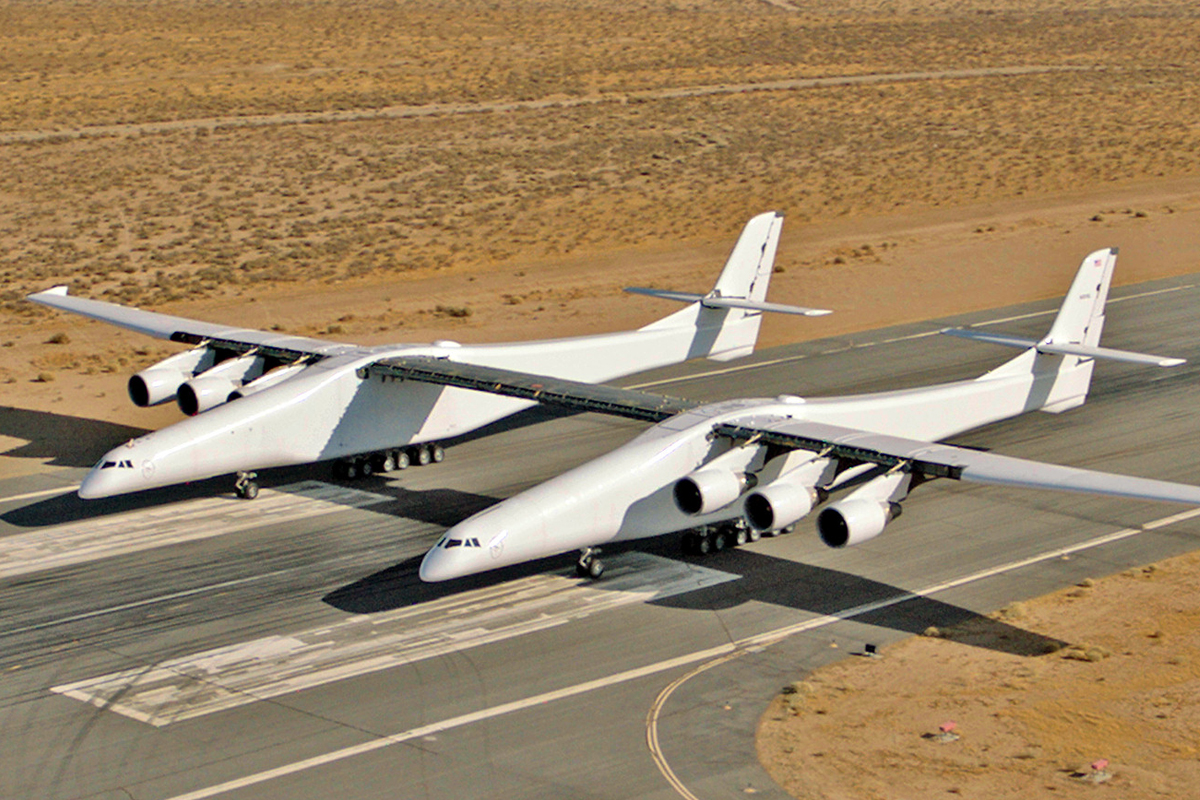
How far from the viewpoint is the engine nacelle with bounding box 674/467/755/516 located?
2816 cm

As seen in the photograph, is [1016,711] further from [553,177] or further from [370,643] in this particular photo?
[553,177]

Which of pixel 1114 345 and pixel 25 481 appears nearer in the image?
pixel 25 481

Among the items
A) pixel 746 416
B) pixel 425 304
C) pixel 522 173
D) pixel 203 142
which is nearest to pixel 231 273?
pixel 425 304

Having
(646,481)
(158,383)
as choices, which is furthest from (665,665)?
(158,383)

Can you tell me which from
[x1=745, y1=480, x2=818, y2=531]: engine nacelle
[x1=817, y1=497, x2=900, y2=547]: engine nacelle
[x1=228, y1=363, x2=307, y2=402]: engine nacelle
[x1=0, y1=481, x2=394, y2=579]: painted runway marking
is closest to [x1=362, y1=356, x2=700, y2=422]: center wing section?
[x1=228, y1=363, x2=307, y2=402]: engine nacelle

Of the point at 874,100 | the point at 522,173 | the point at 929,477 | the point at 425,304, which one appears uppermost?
the point at 874,100

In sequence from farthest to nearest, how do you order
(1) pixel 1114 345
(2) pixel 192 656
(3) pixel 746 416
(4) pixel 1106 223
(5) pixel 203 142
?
1. (5) pixel 203 142
2. (4) pixel 1106 223
3. (1) pixel 1114 345
4. (3) pixel 746 416
5. (2) pixel 192 656

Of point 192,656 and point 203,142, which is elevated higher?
point 203,142

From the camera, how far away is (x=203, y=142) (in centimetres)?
9162

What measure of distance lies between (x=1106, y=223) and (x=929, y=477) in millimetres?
50172

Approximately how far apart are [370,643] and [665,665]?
17.7 feet

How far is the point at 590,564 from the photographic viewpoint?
29344 mm

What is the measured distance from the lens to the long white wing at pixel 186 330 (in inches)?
1519

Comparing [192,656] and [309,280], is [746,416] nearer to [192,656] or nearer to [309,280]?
[192,656]
